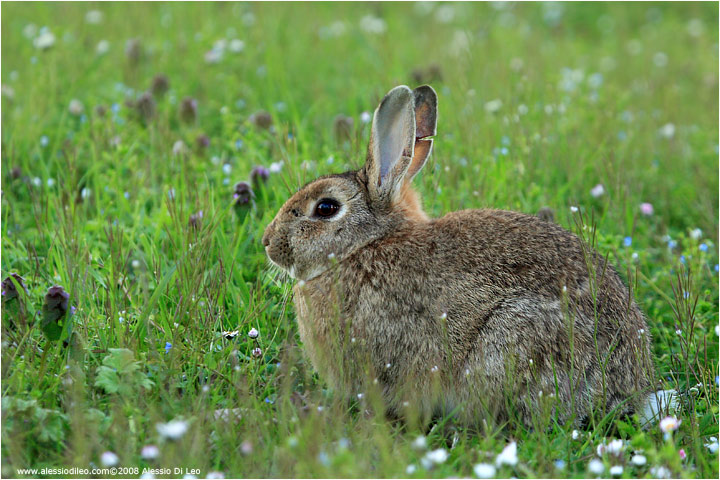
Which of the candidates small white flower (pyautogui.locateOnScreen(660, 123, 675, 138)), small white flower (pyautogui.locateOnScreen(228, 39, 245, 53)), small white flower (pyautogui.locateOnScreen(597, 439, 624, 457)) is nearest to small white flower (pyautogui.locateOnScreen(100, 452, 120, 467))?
small white flower (pyautogui.locateOnScreen(597, 439, 624, 457))

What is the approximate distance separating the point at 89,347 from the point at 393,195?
1.74 metres

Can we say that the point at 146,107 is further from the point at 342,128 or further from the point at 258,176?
the point at 258,176

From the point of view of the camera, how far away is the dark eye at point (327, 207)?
4.45 metres

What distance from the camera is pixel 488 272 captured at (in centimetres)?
411

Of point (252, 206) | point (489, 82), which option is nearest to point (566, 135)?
point (489, 82)

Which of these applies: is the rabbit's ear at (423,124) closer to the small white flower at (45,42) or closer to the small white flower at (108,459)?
the small white flower at (108,459)

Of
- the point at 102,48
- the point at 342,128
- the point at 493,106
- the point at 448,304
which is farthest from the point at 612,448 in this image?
the point at 102,48

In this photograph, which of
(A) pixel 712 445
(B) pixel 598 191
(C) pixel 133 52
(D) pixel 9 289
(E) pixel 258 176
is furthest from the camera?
(C) pixel 133 52

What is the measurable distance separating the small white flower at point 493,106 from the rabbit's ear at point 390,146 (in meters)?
2.80

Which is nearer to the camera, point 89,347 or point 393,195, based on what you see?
point 89,347

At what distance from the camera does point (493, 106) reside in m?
7.11

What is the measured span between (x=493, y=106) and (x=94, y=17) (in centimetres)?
464

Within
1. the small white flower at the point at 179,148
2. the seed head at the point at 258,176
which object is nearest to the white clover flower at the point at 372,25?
the small white flower at the point at 179,148

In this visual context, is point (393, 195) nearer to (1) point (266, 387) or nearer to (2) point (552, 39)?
(1) point (266, 387)
